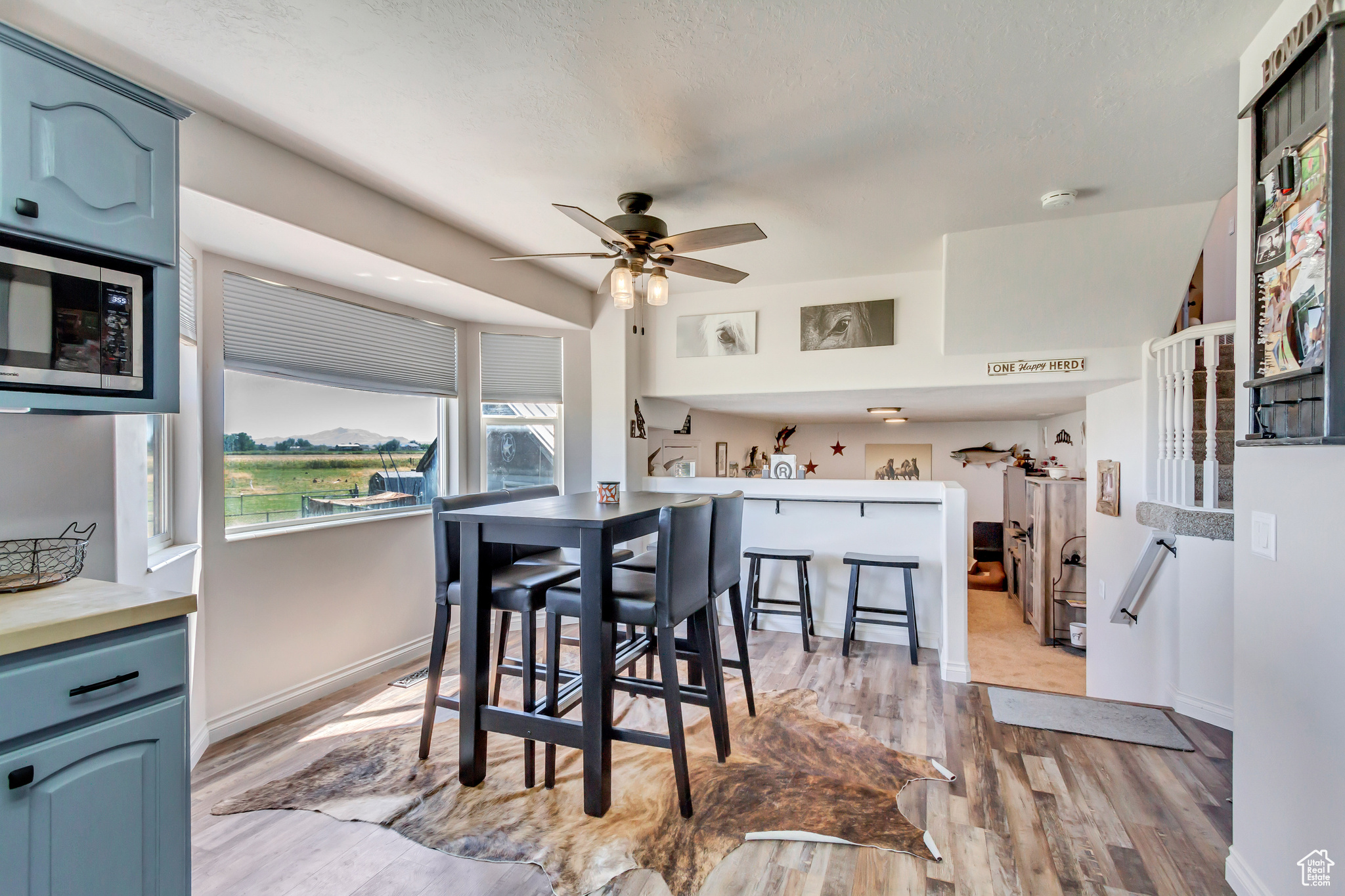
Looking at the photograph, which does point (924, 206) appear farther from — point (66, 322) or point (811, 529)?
point (66, 322)

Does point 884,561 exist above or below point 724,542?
below

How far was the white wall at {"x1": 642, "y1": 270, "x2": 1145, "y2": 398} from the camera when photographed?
3826 millimetres

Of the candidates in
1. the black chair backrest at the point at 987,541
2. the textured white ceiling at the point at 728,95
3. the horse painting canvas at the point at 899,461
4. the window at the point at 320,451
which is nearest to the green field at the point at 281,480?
the window at the point at 320,451

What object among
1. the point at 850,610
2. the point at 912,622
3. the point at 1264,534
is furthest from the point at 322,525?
the point at 1264,534

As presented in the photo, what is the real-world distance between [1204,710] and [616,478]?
352 cm

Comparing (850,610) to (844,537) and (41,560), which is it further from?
(41,560)

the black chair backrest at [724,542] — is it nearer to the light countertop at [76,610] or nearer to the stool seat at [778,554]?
the stool seat at [778,554]

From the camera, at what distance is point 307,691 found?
122 inches

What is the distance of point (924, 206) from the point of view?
10.0 feet

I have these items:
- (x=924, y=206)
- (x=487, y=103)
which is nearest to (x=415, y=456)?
(x=487, y=103)

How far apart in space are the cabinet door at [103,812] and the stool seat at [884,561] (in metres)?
3.29

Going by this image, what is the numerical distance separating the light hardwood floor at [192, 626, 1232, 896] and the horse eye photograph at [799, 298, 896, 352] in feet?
7.88

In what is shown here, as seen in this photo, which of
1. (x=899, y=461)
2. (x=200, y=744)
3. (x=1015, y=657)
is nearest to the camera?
(x=200, y=744)

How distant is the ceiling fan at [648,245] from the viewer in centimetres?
241
